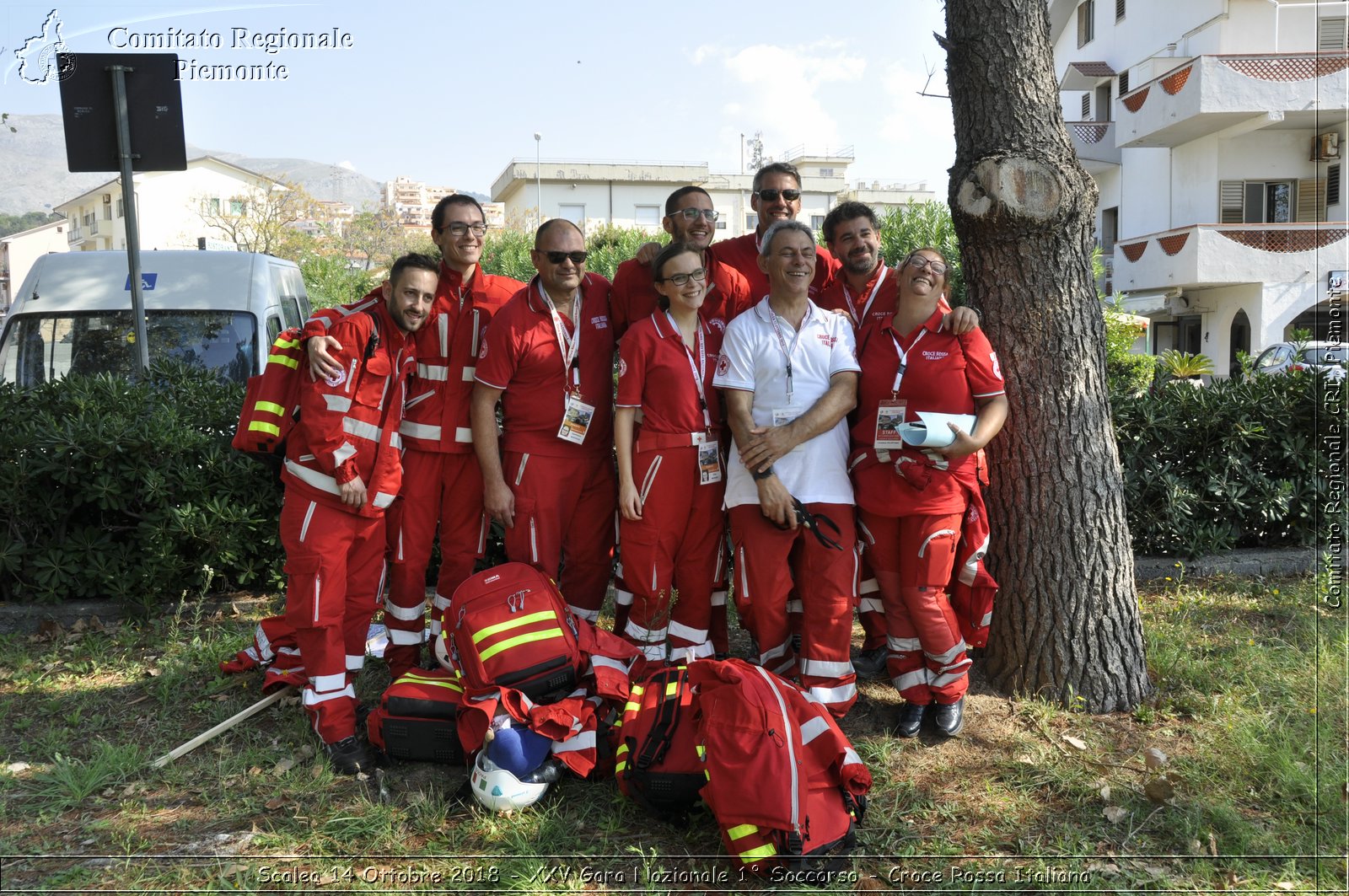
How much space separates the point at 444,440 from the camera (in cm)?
449

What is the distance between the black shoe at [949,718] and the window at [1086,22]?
32.5m

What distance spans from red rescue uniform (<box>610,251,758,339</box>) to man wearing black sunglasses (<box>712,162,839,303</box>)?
92mm

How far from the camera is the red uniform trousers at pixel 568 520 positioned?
4.45 m

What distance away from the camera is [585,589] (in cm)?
469

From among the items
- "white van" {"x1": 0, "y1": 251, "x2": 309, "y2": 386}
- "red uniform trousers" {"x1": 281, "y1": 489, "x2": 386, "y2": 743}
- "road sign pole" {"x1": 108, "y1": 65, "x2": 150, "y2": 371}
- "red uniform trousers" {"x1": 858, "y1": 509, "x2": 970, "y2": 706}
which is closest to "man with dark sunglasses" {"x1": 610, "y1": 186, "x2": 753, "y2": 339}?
"red uniform trousers" {"x1": 858, "y1": 509, "x2": 970, "y2": 706}

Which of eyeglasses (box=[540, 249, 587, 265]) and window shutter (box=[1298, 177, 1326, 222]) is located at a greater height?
window shutter (box=[1298, 177, 1326, 222])

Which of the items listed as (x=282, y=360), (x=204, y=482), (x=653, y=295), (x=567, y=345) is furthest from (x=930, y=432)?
(x=204, y=482)

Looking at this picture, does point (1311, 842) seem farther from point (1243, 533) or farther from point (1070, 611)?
point (1243, 533)

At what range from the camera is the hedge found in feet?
17.8

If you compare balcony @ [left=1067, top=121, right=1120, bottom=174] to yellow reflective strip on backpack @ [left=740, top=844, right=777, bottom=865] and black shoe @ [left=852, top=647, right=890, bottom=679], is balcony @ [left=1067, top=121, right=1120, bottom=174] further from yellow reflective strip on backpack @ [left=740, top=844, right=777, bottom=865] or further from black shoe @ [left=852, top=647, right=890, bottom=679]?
yellow reflective strip on backpack @ [left=740, top=844, right=777, bottom=865]

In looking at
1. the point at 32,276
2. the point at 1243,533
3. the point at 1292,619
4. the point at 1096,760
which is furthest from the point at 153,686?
the point at 1243,533

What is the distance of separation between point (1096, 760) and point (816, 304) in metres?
2.36

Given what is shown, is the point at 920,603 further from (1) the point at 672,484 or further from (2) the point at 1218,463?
(2) the point at 1218,463

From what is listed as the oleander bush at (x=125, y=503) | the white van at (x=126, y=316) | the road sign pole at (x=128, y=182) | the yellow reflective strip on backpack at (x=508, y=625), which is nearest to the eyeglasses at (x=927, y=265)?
the yellow reflective strip on backpack at (x=508, y=625)
